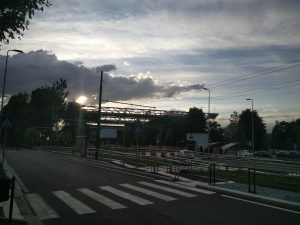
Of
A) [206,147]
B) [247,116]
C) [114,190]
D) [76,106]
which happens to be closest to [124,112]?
[76,106]

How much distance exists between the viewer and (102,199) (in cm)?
1393

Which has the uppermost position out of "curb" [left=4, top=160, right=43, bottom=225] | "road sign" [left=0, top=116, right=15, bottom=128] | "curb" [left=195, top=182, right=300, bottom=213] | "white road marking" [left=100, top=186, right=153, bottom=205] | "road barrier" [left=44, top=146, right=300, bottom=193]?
"road sign" [left=0, top=116, right=15, bottom=128]

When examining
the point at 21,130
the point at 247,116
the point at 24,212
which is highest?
the point at 247,116

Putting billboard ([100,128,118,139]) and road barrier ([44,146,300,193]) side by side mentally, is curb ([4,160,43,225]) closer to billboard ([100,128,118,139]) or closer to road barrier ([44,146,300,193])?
road barrier ([44,146,300,193])

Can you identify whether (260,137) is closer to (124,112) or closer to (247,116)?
(247,116)

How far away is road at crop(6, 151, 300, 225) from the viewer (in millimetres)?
10562

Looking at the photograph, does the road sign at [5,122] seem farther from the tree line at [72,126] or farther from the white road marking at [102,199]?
the tree line at [72,126]

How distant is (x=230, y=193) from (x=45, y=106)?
86.6m

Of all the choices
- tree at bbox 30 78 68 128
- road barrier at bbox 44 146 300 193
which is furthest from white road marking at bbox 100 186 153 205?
tree at bbox 30 78 68 128

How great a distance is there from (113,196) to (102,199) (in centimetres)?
75

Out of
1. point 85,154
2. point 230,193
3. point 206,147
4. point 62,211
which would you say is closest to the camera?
point 62,211

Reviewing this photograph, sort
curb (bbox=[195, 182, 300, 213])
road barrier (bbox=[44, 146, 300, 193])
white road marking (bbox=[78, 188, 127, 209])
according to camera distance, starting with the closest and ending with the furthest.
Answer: white road marking (bbox=[78, 188, 127, 209]) → curb (bbox=[195, 182, 300, 213]) → road barrier (bbox=[44, 146, 300, 193])

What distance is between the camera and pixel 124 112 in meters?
139

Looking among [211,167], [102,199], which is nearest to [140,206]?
[102,199]
